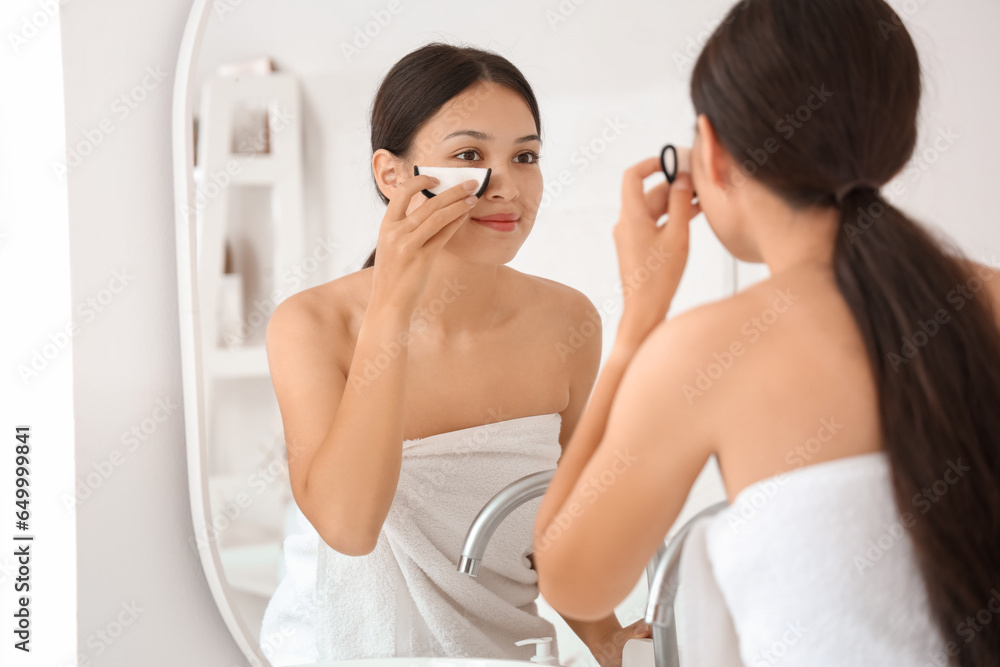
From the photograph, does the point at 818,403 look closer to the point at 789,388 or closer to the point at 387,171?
the point at 789,388

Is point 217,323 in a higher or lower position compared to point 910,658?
higher

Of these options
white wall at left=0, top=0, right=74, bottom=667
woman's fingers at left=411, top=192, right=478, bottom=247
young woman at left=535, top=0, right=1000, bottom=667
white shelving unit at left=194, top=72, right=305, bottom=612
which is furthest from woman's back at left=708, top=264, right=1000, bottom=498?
white wall at left=0, top=0, right=74, bottom=667

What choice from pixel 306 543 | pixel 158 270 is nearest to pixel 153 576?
pixel 306 543

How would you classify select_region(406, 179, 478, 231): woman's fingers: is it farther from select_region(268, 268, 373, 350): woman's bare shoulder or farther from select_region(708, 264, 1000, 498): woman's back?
select_region(708, 264, 1000, 498): woman's back

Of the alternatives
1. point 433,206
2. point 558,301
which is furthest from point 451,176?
point 558,301

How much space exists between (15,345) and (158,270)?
112mm

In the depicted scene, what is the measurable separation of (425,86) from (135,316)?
0.93 feet

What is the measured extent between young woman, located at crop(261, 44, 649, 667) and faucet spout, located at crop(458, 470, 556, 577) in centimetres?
9

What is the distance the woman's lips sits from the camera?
596 millimetres

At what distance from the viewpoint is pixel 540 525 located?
0.43 meters

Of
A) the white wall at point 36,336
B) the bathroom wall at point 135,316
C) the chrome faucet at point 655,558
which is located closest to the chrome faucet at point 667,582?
the chrome faucet at point 655,558

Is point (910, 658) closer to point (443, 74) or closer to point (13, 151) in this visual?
point (443, 74)

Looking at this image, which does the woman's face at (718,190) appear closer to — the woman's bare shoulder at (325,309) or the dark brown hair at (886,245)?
the dark brown hair at (886,245)

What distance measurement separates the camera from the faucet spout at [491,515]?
0.51 metres
